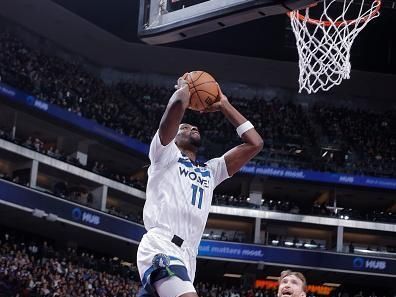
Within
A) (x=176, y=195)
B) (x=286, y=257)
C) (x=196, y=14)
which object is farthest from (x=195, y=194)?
(x=286, y=257)

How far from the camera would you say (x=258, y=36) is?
35.7 metres

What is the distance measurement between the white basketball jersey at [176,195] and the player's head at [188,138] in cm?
10

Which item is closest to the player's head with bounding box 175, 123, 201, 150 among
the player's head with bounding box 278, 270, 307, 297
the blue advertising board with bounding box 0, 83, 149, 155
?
the player's head with bounding box 278, 270, 307, 297

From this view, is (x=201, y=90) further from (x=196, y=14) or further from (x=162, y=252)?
(x=196, y=14)

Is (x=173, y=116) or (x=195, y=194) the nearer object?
(x=173, y=116)

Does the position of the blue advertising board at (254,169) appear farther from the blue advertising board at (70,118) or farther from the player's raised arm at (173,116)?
the player's raised arm at (173,116)

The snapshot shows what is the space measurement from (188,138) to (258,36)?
31.2m

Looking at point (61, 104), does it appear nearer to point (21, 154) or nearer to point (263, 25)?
point (21, 154)

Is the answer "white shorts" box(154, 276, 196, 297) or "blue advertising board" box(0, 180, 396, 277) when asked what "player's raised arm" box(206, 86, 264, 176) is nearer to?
"white shorts" box(154, 276, 196, 297)

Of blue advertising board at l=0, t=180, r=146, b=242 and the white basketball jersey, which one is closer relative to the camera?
the white basketball jersey

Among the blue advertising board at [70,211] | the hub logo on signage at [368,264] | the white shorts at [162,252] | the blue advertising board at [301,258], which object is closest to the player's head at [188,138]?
the white shorts at [162,252]

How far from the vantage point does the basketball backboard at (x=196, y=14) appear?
6.17 m

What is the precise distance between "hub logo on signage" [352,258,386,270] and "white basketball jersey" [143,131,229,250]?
2878 centimetres

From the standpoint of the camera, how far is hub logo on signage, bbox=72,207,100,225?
28752mm
